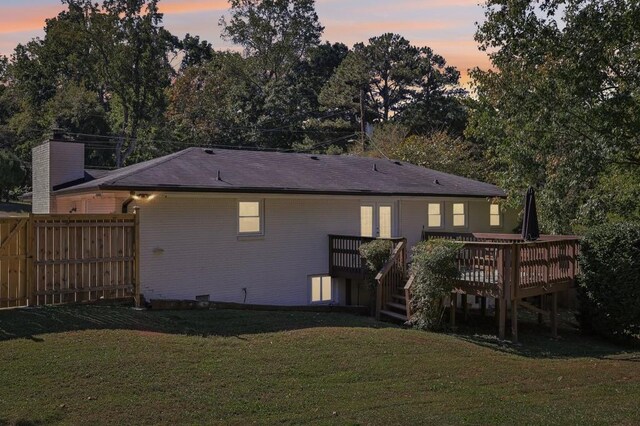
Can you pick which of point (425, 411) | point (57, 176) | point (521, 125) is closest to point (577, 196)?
point (521, 125)

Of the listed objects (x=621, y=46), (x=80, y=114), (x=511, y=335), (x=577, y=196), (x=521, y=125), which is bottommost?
(x=511, y=335)

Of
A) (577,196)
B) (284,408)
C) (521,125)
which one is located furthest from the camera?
(577,196)

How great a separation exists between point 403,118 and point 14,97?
3382 cm

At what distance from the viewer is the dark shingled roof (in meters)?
16.2

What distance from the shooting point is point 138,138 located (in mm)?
46000

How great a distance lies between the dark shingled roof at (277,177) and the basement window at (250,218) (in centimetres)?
66

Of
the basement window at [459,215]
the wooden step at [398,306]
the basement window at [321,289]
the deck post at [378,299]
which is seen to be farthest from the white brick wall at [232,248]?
the basement window at [459,215]

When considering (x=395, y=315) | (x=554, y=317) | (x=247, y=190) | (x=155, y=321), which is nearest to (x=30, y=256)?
Answer: (x=155, y=321)

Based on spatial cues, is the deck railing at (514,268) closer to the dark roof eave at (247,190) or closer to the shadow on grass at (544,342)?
the shadow on grass at (544,342)

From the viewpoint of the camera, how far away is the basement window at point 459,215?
2334 cm

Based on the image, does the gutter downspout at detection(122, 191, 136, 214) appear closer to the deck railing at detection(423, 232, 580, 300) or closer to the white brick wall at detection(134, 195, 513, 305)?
the white brick wall at detection(134, 195, 513, 305)

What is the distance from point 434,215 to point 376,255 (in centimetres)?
657

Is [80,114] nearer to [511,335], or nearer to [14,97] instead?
[14,97]

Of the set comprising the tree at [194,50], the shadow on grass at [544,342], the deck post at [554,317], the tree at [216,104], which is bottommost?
the shadow on grass at [544,342]
